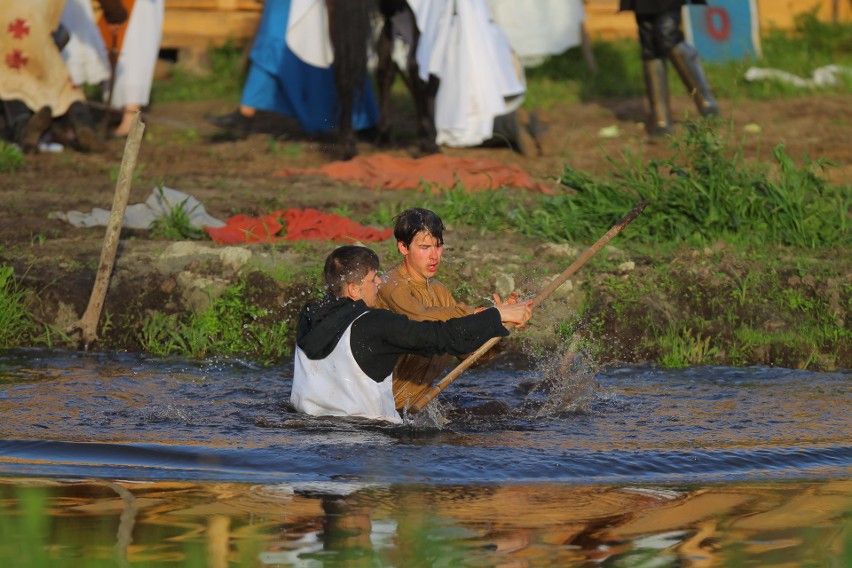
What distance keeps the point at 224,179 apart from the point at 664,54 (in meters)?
3.24

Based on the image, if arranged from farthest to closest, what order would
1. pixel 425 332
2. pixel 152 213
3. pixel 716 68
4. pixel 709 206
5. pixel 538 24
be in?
pixel 716 68, pixel 538 24, pixel 152 213, pixel 709 206, pixel 425 332

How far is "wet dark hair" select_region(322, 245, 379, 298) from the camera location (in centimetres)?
495

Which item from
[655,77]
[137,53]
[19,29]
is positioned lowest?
[655,77]

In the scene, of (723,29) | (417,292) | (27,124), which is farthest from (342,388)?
(723,29)

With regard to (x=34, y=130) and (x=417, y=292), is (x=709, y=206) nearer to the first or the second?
(x=417, y=292)

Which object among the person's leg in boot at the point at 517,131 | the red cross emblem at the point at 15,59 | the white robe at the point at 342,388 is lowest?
the white robe at the point at 342,388

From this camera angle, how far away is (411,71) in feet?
32.9

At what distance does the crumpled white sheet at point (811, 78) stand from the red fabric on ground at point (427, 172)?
385cm

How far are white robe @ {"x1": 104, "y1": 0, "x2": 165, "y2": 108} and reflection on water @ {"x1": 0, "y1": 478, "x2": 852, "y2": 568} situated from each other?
6836 mm

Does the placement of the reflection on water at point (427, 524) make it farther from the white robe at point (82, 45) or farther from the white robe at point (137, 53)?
the white robe at point (137, 53)

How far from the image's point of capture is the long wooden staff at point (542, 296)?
501 centimetres

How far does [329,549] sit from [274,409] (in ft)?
6.36

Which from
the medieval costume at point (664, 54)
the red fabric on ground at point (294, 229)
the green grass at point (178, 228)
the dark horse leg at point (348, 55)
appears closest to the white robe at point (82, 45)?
the dark horse leg at point (348, 55)

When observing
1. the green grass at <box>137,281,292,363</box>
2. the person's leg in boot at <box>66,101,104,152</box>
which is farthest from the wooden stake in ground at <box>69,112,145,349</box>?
the person's leg in boot at <box>66,101,104,152</box>
